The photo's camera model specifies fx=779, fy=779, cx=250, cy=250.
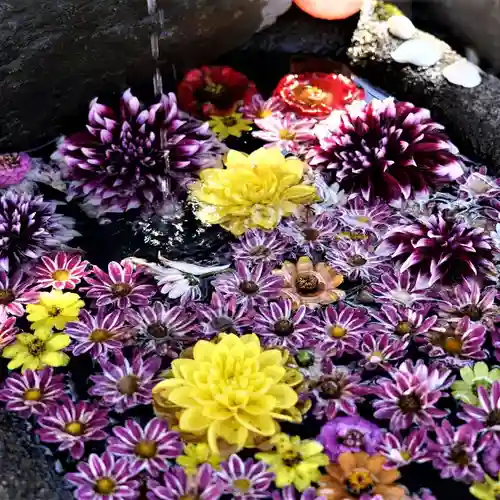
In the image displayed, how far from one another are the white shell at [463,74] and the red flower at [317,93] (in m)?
0.27

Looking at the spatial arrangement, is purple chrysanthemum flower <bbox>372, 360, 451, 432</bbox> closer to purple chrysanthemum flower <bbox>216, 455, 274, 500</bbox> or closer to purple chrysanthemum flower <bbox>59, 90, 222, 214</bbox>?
purple chrysanthemum flower <bbox>216, 455, 274, 500</bbox>

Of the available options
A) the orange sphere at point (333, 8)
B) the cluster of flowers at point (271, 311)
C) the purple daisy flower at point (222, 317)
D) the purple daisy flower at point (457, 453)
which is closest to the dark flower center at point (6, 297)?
the cluster of flowers at point (271, 311)

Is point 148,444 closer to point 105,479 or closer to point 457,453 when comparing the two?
point 105,479

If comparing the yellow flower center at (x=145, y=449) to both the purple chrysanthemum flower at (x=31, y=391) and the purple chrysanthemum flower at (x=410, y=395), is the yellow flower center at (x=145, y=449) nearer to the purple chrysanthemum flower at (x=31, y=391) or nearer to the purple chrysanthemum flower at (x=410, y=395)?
the purple chrysanthemum flower at (x=31, y=391)

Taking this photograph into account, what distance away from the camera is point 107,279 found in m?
1.86

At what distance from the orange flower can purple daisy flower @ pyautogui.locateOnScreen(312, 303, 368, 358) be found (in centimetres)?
26

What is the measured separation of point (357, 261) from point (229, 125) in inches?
26.5

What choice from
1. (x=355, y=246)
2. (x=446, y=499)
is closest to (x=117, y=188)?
(x=355, y=246)

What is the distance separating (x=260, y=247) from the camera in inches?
76.2

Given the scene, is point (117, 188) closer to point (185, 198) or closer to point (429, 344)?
point (185, 198)

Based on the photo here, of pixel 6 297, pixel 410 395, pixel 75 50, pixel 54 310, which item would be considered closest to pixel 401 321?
pixel 410 395

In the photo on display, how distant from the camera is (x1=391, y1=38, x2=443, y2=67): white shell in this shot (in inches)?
93.5

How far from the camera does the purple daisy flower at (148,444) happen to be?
58.4 inches

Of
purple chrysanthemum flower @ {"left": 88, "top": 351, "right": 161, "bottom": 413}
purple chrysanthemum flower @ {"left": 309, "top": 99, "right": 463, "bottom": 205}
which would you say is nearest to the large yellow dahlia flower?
purple chrysanthemum flower @ {"left": 309, "top": 99, "right": 463, "bottom": 205}
